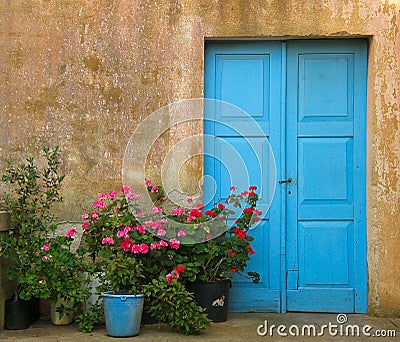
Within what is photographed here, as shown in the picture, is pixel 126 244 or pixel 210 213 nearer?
pixel 126 244

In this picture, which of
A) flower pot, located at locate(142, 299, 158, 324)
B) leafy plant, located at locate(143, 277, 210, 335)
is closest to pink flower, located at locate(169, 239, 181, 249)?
leafy plant, located at locate(143, 277, 210, 335)

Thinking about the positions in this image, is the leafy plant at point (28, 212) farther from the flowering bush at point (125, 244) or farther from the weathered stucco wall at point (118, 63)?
the flowering bush at point (125, 244)

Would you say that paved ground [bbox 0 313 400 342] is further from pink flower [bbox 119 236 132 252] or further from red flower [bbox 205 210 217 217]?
red flower [bbox 205 210 217 217]

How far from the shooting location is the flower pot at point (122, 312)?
559cm

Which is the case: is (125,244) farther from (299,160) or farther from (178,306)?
(299,160)

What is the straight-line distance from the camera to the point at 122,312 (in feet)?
18.4

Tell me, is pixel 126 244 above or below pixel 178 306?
above

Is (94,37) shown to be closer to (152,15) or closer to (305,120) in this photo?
(152,15)

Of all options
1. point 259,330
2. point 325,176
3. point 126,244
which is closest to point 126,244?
point 126,244

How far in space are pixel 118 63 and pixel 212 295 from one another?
2.20m

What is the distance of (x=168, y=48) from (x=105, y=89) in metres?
0.67

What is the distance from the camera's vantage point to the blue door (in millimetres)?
6555

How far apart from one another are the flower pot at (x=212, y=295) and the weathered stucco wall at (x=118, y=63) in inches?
38.3

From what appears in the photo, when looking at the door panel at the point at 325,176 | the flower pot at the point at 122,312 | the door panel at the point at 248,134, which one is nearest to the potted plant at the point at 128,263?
the flower pot at the point at 122,312
